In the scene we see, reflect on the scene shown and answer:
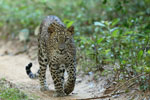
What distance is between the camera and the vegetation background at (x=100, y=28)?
7.33 metres

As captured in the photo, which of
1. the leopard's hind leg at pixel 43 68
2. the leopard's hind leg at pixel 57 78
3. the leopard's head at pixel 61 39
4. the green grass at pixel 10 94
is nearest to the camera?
the green grass at pixel 10 94

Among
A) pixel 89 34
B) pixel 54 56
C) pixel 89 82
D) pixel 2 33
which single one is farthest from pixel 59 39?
pixel 2 33

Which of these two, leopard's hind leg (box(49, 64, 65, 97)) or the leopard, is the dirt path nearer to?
leopard's hind leg (box(49, 64, 65, 97))

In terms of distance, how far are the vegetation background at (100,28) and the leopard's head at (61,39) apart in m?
1.07

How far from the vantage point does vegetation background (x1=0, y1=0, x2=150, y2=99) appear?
7329 mm

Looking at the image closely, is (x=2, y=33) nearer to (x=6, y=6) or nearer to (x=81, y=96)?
(x=6, y=6)

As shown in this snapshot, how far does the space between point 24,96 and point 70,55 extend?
5.42ft

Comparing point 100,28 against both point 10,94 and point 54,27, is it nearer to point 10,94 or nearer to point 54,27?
point 54,27

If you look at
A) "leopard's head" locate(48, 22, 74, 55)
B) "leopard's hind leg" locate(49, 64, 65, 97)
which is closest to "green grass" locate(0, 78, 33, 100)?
"leopard's hind leg" locate(49, 64, 65, 97)

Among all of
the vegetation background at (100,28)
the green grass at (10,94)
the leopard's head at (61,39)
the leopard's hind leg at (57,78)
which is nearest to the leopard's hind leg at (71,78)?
the leopard's hind leg at (57,78)

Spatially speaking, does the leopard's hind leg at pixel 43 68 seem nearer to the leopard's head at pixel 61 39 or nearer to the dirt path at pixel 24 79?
the dirt path at pixel 24 79

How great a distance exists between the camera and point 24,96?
5992mm

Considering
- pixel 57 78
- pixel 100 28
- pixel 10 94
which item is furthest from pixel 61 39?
pixel 100 28

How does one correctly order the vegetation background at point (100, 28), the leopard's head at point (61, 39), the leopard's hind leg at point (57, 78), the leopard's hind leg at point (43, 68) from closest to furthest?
the leopard's head at point (61, 39)
the leopard's hind leg at point (57, 78)
the vegetation background at point (100, 28)
the leopard's hind leg at point (43, 68)
